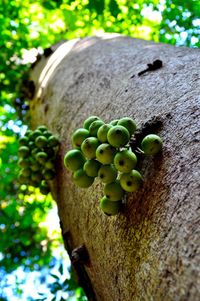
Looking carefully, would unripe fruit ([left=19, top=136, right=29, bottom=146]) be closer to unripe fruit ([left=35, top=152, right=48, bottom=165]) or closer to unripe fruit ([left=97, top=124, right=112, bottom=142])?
unripe fruit ([left=35, top=152, right=48, bottom=165])

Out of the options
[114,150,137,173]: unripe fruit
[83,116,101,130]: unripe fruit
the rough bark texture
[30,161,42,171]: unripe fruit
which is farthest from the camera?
[30,161,42,171]: unripe fruit

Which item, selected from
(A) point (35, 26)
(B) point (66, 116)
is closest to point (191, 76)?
(B) point (66, 116)

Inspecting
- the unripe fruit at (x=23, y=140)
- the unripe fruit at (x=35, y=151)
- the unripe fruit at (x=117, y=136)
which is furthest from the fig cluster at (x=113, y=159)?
the unripe fruit at (x=23, y=140)

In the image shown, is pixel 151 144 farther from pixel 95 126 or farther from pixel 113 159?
pixel 95 126

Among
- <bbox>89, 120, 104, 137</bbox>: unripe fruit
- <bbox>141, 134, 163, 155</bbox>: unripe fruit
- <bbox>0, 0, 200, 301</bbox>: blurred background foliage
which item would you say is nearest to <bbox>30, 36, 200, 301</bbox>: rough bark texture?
<bbox>141, 134, 163, 155</bbox>: unripe fruit

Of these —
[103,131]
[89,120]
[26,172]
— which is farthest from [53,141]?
[103,131]

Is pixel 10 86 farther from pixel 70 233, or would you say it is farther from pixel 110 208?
pixel 110 208
